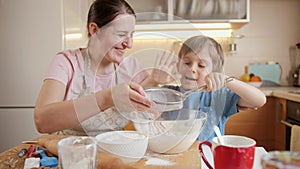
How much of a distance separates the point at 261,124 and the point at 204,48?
59.9 inches

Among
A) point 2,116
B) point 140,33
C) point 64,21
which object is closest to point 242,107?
point 140,33

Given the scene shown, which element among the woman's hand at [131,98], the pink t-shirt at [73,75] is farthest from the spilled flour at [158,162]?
the pink t-shirt at [73,75]

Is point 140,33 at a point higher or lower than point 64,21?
lower

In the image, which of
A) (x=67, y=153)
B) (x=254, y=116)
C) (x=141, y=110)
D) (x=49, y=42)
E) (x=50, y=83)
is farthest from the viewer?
(x=254, y=116)

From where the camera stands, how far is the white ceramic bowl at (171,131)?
27.2 inches

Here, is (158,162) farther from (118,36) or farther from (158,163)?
(118,36)

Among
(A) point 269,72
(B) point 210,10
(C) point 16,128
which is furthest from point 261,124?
(C) point 16,128

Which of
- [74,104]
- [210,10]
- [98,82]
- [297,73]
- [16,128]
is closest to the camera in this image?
[74,104]

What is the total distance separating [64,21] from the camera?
6.18 feet

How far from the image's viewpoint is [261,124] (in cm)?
205

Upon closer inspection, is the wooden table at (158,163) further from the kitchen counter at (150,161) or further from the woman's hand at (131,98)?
the woman's hand at (131,98)

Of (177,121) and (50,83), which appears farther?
(50,83)

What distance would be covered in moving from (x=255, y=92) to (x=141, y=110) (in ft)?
1.42

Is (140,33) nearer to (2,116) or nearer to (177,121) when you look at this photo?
(177,121)
